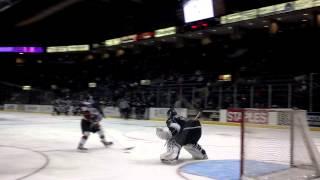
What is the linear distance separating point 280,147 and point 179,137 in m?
2.06

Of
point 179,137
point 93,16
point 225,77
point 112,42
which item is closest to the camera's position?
point 179,137

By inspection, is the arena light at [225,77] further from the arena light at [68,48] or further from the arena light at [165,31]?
A: the arena light at [68,48]

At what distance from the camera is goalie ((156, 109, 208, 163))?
362 inches

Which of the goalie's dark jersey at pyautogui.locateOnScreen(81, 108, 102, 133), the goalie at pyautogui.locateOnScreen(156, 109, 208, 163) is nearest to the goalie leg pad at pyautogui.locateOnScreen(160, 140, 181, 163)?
the goalie at pyautogui.locateOnScreen(156, 109, 208, 163)

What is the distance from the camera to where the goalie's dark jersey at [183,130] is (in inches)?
366

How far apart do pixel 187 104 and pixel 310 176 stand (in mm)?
20343

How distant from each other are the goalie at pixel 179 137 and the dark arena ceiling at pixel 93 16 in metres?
18.0

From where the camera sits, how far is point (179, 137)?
9281 mm

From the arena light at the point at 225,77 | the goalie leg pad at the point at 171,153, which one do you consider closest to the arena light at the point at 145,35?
the arena light at the point at 225,77

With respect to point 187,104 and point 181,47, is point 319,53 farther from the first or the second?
point 181,47

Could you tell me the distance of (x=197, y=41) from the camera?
34.2m

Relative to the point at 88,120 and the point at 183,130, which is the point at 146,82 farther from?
the point at 183,130

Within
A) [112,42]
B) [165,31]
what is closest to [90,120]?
[165,31]

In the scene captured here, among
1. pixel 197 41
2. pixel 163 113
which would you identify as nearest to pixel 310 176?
pixel 163 113
